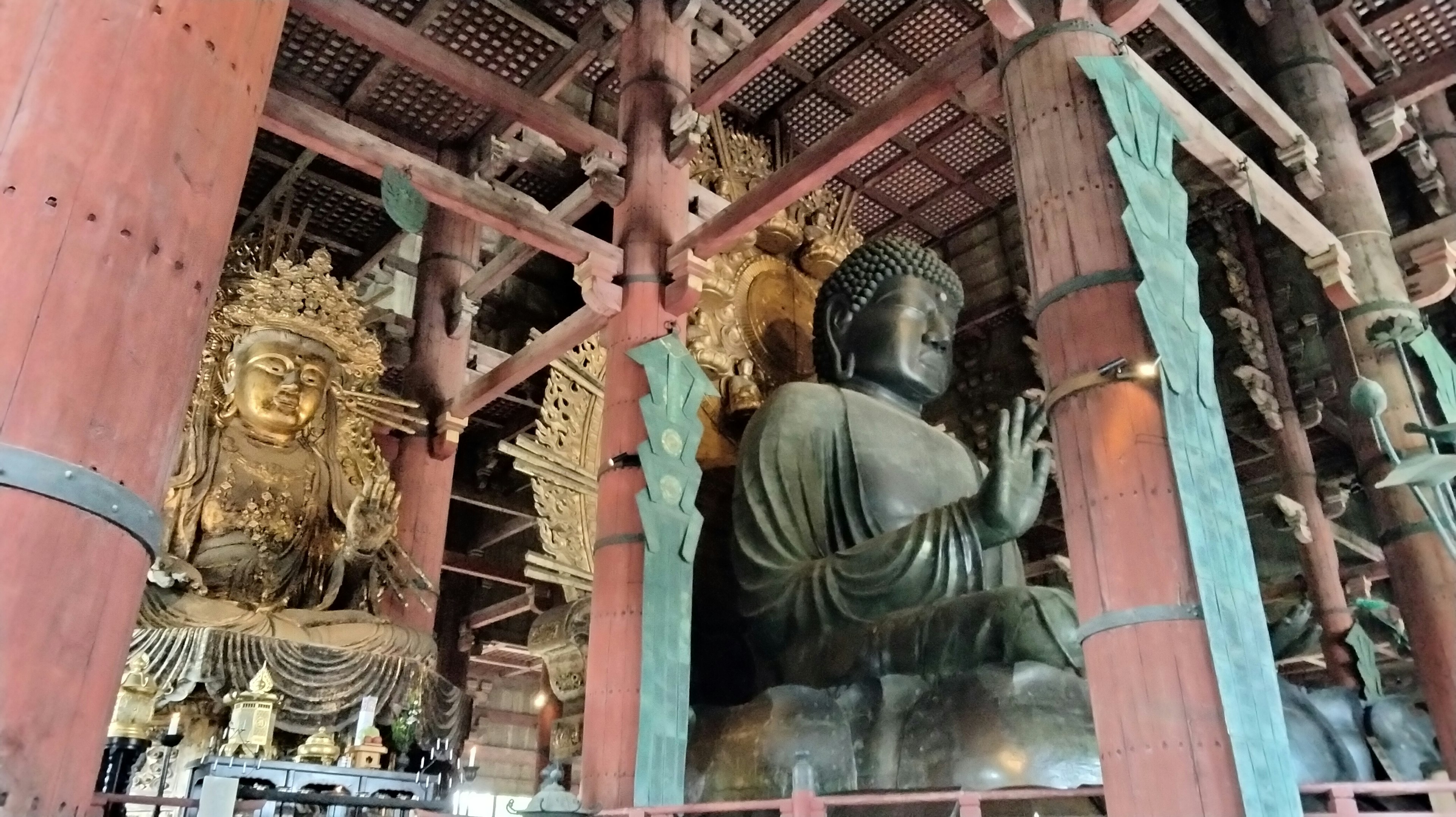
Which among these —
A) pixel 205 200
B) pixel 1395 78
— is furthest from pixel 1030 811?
pixel 1395 78

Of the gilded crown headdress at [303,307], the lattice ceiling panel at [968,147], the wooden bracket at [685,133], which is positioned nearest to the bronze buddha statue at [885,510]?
the wooden bracket at [685,133]

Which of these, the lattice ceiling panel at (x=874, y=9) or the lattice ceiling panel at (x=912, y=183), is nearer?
the lattice ceiling panel at (x=874, y=9)

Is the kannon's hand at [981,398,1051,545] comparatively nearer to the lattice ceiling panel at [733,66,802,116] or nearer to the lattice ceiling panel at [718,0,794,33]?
the lattice ceiling panel at [718,0,794,33]

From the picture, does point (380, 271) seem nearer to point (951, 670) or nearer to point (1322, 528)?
point (951, 670)

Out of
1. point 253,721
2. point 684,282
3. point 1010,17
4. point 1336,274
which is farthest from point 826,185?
point 253,721

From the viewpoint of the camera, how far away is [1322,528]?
6668mm

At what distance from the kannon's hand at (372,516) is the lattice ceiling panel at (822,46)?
3.50 metres

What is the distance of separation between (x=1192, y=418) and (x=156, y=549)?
7.00 feet

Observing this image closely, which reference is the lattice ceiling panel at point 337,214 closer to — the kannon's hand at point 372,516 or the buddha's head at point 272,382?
the buddha's head at point 272,382

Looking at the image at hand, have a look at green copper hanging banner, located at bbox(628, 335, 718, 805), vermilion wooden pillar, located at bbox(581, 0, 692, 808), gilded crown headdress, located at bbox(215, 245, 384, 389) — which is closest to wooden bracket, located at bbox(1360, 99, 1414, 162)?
vermilion wooden pillar, located at bbox(581, 0, 692, 808)

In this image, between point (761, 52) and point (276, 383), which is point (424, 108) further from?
point (761, 52)

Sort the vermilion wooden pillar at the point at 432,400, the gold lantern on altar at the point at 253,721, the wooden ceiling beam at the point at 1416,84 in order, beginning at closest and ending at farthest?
the gold lantern on altar at the point at 253,721, the wooden ceiling beam at the point at 1416,84, the vermilion wooden pillar at the point at 432,400

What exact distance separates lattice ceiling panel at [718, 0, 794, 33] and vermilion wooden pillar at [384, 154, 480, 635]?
Answer: 209cm

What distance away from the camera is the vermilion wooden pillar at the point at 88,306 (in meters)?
1.34
